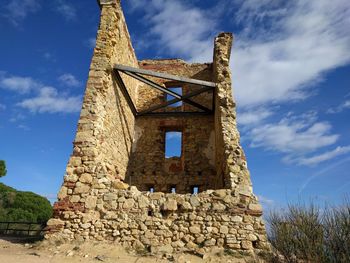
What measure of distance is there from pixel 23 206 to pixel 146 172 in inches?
588

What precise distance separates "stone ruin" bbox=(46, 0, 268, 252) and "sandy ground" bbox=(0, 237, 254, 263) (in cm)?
27

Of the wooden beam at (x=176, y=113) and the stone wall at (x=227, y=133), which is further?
the wooden beam at (x=176, y=113)

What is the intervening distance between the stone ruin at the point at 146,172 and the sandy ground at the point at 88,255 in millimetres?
273

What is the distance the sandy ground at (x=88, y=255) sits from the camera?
16.8 ft

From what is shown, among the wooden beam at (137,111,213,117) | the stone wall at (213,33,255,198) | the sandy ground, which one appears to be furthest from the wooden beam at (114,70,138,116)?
the sandy ground

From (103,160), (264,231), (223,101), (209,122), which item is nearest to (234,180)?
(264,231)

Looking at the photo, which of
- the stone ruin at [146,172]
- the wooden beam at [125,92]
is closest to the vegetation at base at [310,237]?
the stone ruin at [146,172]

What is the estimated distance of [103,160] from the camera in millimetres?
7324

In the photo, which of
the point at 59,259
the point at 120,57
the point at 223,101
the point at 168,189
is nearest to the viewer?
the point at 59,259

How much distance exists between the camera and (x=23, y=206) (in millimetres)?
20578

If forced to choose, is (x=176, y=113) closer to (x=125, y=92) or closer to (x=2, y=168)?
(x=125, y=92)

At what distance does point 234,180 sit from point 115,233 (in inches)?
118

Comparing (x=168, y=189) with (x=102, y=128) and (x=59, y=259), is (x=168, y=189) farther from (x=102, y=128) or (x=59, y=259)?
(x=59, y=259)

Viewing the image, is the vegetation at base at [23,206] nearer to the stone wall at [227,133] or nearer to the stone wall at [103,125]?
the stone wall at [103,125]
